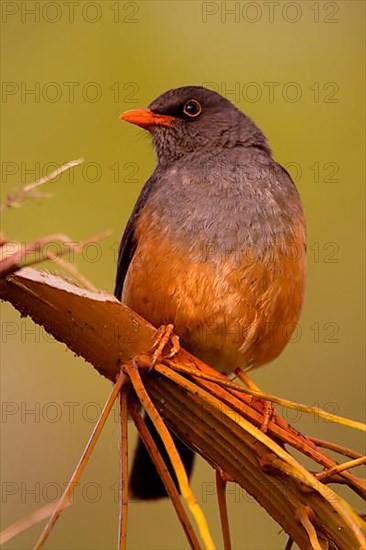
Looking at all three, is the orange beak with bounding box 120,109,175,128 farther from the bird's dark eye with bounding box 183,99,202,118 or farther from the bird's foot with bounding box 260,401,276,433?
the bird's foot with bounding box 260,401,276,433

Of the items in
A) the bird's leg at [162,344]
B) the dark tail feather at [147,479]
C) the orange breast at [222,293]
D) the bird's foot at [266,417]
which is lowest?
the dark tail feather at [147,479]

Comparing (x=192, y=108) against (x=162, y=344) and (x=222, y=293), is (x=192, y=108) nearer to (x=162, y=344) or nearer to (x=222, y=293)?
(x=222, y=293)

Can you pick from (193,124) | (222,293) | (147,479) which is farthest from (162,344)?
(193,124)

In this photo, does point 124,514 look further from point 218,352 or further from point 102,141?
point 102,141

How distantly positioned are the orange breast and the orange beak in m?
0.74

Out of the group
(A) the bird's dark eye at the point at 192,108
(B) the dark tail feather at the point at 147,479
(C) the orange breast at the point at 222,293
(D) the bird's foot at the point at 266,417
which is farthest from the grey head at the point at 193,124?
(D) the bird's foot at the point at 266,417

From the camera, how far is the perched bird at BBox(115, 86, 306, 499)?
304 centimetres

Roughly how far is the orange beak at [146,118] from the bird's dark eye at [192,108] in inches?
2.8

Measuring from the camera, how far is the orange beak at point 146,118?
3803 mm

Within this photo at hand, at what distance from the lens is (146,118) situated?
3863 millimetres

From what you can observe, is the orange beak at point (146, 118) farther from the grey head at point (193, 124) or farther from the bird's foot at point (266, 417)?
the bird's foot at point (266, 417)

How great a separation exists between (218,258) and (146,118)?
1065 millimetres

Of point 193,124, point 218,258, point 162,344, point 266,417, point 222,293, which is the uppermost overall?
point 193,124

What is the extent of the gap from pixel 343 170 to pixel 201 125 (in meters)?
0.67
